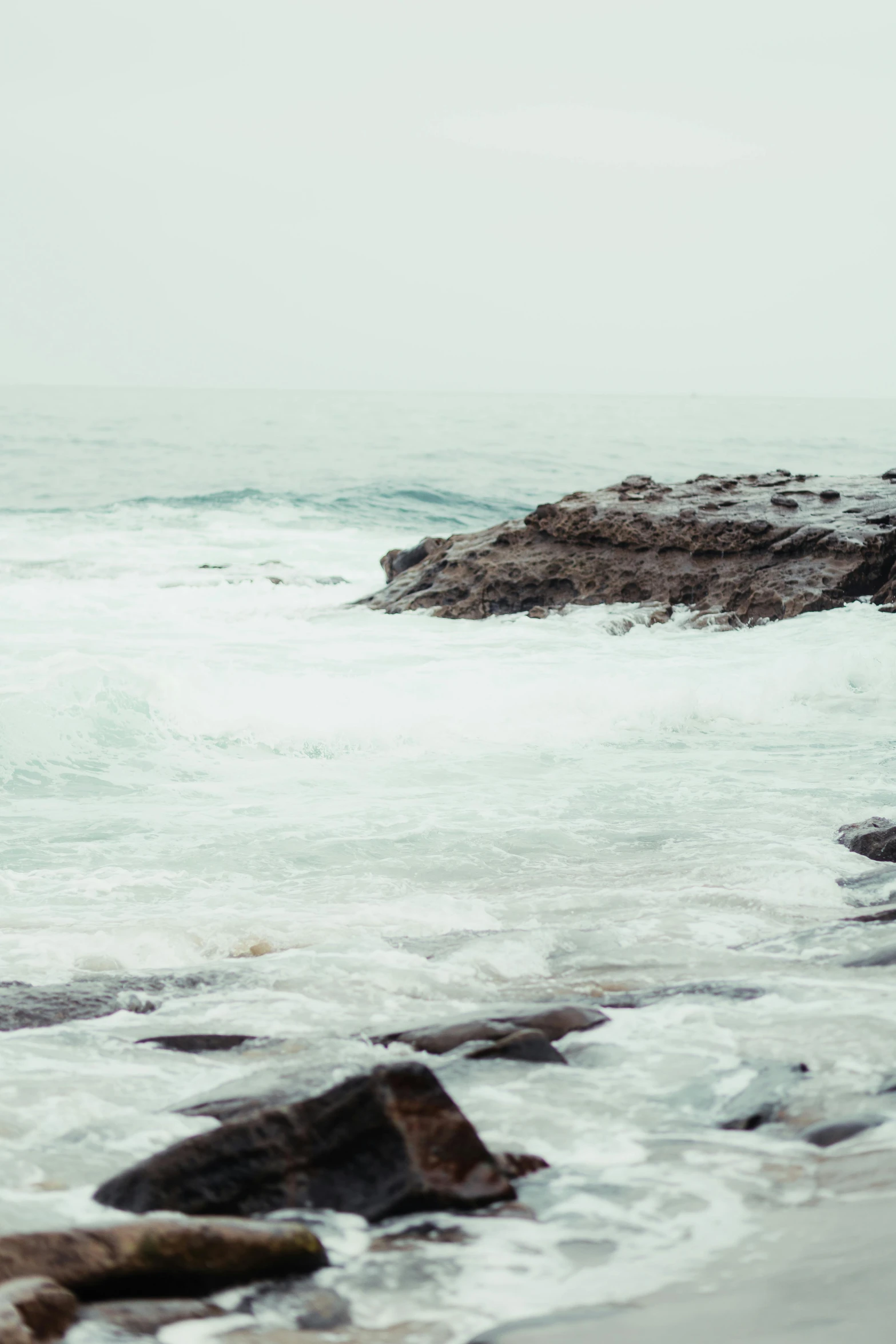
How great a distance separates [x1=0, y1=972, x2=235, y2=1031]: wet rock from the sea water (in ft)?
0.31

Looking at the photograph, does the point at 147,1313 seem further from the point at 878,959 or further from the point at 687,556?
the point at 687,556

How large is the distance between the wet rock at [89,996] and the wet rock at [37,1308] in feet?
6.46

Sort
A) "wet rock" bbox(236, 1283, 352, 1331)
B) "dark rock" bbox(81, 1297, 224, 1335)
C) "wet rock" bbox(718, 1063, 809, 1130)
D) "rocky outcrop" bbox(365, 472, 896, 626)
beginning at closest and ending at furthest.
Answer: "dark rock" bbox(81, 1297, 224, 1335)
"wet rock" bbox(236, 1283, 352, 1331)
"wet rock" bbox(718, 1063, 809, 1130)
"rocky outcrop" bbox(365, 472, 896, 626)

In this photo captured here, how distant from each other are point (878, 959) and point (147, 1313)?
2.81 metres

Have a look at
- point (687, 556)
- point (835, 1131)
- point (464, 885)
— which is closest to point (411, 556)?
point (687, 556)

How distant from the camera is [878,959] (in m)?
4.08

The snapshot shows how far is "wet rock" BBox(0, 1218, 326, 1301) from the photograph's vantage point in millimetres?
1991

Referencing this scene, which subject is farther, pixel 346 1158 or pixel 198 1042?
pixel 198 1042

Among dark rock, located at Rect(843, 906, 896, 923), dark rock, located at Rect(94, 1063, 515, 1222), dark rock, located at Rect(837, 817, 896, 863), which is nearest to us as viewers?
dark rock, located at Rect(94, 1063, 515, 1222)

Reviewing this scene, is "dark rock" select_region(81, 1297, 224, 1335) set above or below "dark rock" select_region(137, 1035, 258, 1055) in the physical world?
above

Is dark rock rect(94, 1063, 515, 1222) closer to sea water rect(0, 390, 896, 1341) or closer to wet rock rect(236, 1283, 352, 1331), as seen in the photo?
sea water rect(0, 390, 896, 1341)

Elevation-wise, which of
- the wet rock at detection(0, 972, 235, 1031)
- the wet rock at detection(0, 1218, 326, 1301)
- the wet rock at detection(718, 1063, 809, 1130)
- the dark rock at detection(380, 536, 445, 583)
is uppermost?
the dark rock at detection(380, 536, 445, 583)

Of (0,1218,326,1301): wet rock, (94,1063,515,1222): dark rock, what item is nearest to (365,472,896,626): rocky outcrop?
(94,1063,515,1222): dark rock

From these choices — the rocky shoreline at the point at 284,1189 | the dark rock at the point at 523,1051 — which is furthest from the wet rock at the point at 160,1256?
the dark rock at the point at 523,1051
